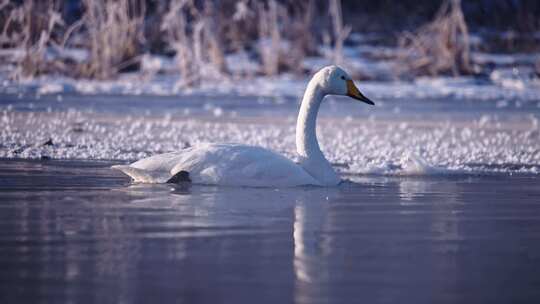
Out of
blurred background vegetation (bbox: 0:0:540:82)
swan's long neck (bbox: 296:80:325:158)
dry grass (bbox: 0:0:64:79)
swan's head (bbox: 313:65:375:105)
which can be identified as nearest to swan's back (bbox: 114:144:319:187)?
swan's long neck (bbox: 296:80:325:158)

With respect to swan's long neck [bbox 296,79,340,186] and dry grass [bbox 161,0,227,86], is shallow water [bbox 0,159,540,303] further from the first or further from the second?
dry grass [bbox 161,0,227,86]

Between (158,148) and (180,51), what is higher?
(180,51)

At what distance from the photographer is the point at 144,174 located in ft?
29.7

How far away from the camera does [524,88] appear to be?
20672 millimetres

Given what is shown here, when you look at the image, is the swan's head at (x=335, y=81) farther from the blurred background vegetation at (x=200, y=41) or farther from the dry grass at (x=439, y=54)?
the dry grass at (x=439, y=54)

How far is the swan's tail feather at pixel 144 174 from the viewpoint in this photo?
8977 millimetres

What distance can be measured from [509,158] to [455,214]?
371 centimetres

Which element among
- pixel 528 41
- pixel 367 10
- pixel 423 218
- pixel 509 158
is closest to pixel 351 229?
pixel 423 218

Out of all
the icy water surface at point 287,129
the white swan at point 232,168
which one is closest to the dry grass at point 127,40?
the icy water surface at point 287,129

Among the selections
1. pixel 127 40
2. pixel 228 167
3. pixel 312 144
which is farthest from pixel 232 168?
pixel 127 40

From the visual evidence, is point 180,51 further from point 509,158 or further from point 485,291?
point 485,291

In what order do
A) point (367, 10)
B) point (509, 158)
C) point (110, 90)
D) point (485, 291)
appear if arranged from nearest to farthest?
1. point (485, 291)
2. point (509, 158)
3. point (110, 90)
4. point (367, 10)

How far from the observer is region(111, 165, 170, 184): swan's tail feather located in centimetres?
898

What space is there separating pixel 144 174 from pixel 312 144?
4.20 ft
